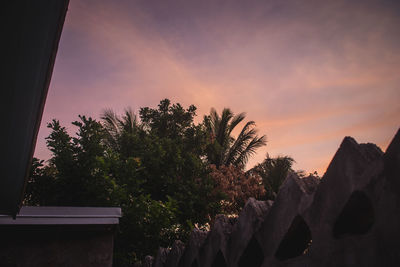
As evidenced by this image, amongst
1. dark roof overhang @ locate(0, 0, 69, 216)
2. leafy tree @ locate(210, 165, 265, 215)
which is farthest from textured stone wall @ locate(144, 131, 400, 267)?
leafy tree @ locate(210, 165, 265, 215)

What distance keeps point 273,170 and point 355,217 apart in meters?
12.3

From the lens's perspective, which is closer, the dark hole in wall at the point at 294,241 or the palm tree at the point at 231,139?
the dark hole in wall at the point at 294,241

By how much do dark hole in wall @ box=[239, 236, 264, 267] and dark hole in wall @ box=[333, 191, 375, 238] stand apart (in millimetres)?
419

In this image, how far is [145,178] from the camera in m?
7.94

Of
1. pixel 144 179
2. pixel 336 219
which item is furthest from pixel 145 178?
pixel 336 219

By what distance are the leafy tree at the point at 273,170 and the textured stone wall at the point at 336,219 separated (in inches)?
424

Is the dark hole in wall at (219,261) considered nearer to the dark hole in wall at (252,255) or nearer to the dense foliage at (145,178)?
the dark hole in wall at (252,255)

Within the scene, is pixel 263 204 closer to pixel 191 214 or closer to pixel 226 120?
pixel 191 214

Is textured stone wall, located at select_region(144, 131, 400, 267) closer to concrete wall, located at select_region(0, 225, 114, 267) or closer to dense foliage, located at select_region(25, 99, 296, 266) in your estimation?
concrete wall, located at select_region(0, 225, 114, 267)

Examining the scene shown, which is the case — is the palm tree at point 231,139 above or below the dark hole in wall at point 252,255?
above

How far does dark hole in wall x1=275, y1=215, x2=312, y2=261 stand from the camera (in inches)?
→ 33.9

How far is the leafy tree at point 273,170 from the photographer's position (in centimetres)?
1159

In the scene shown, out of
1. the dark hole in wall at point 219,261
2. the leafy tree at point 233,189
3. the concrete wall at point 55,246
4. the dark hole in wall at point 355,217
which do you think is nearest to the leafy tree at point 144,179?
the leafy tree at point 233,189

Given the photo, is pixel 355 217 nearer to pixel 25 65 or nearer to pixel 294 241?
pixel 294 241
